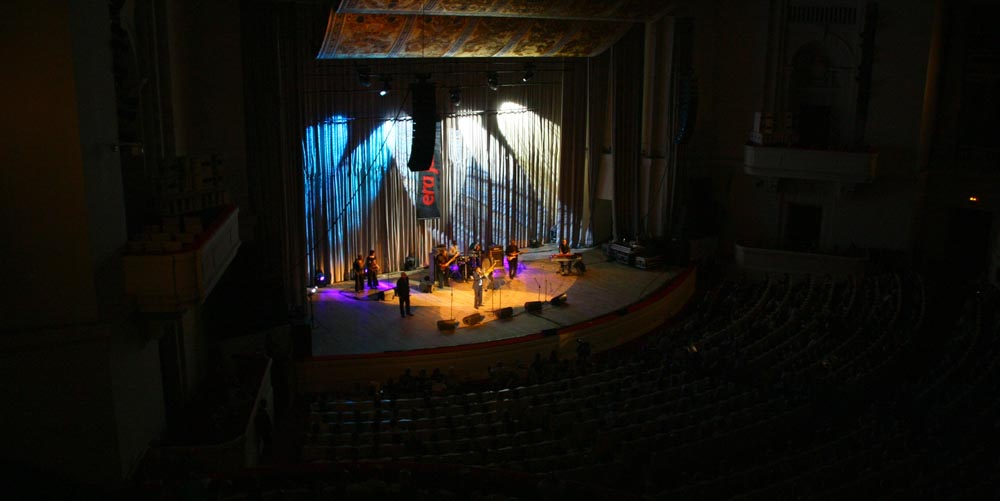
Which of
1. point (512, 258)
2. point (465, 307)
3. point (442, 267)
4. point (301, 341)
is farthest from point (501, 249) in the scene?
point (301, 341)

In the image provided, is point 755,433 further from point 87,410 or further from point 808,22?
point 808,22

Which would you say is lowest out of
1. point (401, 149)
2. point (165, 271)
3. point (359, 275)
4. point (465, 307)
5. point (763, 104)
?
point (465, 307)

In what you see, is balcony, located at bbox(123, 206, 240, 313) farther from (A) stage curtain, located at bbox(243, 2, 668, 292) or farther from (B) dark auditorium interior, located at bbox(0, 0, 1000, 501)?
(A) stage curtain, located at bbox(243, 2, 668, 292)

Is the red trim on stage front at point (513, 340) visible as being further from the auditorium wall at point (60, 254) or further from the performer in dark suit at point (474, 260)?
the auditorium wall at point (60, 254)

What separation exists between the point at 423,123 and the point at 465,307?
3844mm

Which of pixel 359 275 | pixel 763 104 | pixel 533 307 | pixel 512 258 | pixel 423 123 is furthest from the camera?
pixel 763 104

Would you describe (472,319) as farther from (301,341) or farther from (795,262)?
(795,262)

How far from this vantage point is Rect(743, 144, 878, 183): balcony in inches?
807

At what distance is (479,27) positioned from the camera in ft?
60.1

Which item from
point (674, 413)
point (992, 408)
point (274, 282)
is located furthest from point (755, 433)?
point (274, 282)

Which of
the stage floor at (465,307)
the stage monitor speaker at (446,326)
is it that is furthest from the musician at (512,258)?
the stage monitor speaker at (446,326)

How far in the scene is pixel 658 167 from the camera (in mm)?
22953

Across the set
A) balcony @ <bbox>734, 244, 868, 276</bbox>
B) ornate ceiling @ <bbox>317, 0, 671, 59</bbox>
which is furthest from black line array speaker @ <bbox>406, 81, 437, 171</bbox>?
balcony @ <bbox>734, 244, 868, 276</bbox>

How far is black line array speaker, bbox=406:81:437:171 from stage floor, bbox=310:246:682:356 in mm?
3005
